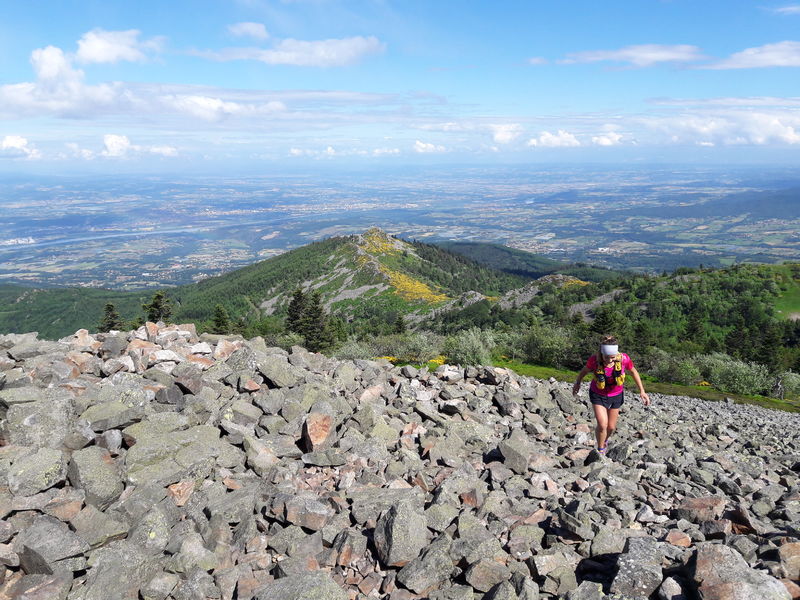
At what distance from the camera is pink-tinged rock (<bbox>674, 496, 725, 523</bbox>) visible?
10.5 meters

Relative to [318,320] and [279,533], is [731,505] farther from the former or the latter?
[318,320]

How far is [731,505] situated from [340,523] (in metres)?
9.19

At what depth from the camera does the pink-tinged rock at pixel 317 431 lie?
14.1 metres

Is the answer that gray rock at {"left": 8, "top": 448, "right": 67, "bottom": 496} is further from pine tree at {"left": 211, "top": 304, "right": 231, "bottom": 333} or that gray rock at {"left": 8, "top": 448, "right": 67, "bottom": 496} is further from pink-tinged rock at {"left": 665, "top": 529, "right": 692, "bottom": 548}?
pine tree at {"left": 211, "top": 304, "right": 231, "bottom": 333}

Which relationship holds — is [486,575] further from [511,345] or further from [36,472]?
[511,345]

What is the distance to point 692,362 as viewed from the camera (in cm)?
7131

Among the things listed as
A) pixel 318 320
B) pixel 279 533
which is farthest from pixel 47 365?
pixel 318 320

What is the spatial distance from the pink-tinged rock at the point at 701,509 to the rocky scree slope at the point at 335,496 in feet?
0.15

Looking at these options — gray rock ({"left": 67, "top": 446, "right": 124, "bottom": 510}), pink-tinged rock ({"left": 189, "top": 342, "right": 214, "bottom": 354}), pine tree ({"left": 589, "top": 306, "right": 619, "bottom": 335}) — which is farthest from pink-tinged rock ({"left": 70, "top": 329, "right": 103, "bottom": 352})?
pine tree ({"left": 589, "top": 306, "right": 619, "bottom": 335})

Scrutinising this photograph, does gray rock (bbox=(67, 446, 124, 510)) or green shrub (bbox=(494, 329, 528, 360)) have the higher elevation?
gray rock (bbox=(67, 446, 124, 510))

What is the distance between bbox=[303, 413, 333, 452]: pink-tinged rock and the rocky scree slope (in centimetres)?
4

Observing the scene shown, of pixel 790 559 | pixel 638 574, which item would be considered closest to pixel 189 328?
pixel 638 574

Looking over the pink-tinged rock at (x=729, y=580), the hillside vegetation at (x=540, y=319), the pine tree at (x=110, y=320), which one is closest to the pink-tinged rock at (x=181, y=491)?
the pink-tinged rock at (x=729, y=580)

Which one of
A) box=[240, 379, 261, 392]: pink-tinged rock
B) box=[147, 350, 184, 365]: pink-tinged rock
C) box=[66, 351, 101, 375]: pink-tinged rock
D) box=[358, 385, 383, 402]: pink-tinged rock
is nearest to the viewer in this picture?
box=[240, 379, 261, 392]: pink-tinged rock
